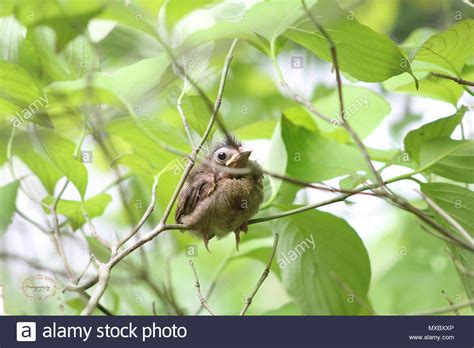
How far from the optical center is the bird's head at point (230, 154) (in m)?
1.16

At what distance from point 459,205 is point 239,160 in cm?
40

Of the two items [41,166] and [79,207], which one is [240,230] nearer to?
[79,207]

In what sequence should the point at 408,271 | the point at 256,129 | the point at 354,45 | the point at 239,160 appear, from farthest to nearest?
1. the point at 408,271
2. the point at 256,129
3. the point at 239,160
4. the point at 354,45

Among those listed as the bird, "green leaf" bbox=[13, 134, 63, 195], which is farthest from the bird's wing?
"green leaf" bbox=[13, 134, 63, 195]

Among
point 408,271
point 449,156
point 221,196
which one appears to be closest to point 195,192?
point 221,196

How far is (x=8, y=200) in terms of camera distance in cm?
121

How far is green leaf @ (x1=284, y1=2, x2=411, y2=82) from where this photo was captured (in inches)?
40.8

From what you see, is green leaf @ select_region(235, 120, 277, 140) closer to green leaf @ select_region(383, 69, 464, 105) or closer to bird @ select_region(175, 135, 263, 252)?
bird @ select_region(175, 135, 263, 252)

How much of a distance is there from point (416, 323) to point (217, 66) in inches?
25.6

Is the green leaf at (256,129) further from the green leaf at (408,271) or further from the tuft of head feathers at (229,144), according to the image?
the green leaf at (408,271)

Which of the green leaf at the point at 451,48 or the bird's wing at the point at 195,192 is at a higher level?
the green leaf at the point at 451,48

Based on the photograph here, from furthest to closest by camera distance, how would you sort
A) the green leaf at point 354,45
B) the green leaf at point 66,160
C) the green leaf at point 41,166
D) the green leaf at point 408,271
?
the green leaf at point 408,271 < the green leaf at point 41,166 < the green leaf at point 66,160 < the green leaf at point 354,45

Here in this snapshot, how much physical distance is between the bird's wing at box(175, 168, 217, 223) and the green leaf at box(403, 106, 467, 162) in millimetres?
376

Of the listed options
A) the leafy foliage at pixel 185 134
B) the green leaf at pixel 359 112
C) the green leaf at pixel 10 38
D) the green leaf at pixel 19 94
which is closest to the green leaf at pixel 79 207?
the leafy foliage at pixel 185 134
